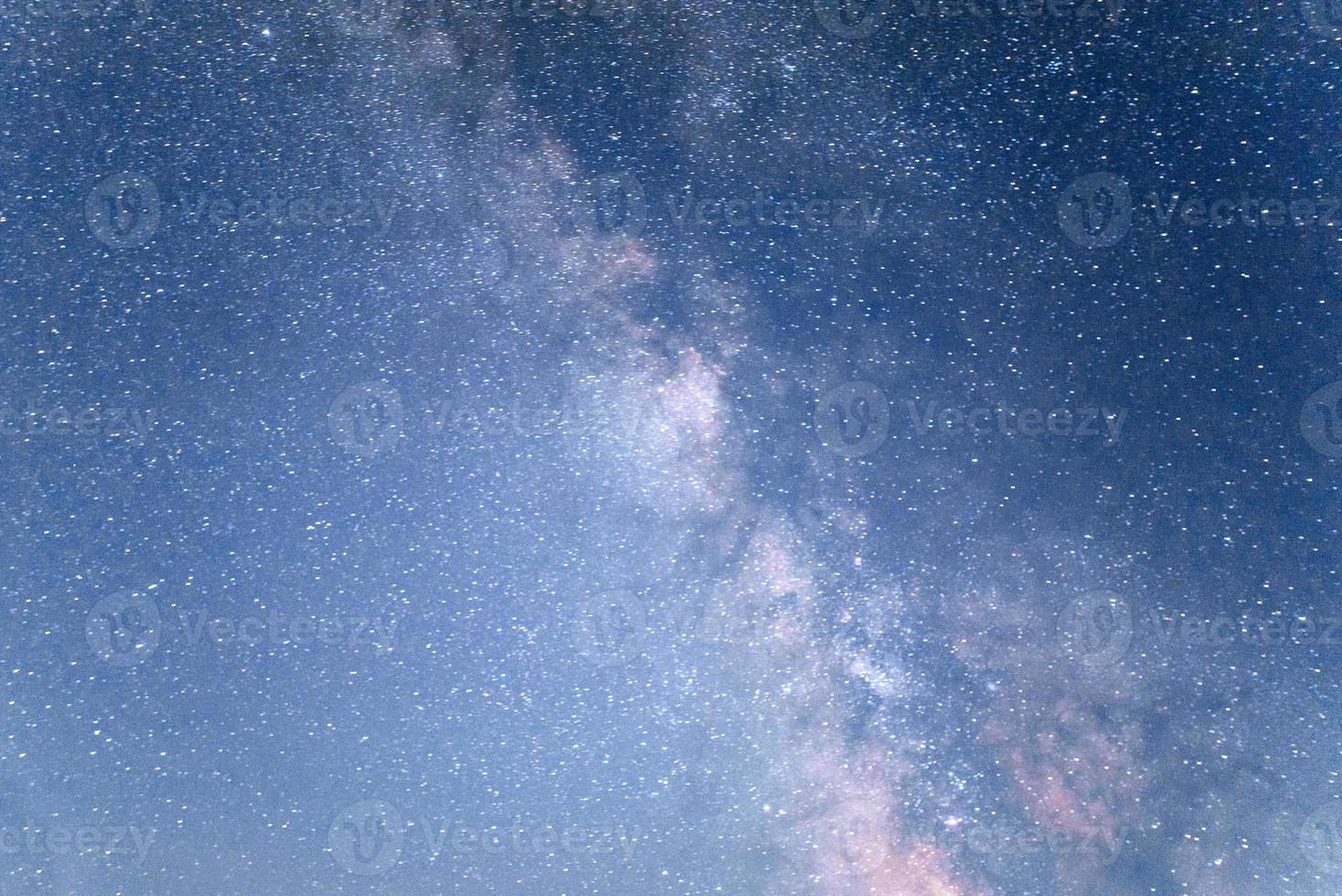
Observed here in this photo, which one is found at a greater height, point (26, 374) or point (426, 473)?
point (26, 374)

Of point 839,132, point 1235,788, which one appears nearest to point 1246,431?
point 1235,788

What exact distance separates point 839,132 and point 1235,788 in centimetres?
116

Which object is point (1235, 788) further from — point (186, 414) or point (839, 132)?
point (186, 414)

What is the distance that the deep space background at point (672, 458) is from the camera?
50.4 inches

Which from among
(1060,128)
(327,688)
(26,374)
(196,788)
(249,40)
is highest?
(249,40)

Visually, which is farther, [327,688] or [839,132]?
[839,132]

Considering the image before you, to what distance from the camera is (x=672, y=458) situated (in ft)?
4.42

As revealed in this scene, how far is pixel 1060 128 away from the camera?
150 cm

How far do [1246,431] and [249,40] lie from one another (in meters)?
1.77

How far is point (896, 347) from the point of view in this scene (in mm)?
1390

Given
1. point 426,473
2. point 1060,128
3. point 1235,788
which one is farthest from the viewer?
point 1060,128

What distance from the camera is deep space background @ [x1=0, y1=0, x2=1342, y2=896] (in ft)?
4.20

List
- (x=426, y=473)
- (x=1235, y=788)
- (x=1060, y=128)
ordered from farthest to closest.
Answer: (x=1060, y=128), (x=426, y=473), (x=1235, y=788)

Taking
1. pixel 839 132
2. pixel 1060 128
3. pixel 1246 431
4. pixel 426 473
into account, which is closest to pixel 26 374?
pixel 426 473
